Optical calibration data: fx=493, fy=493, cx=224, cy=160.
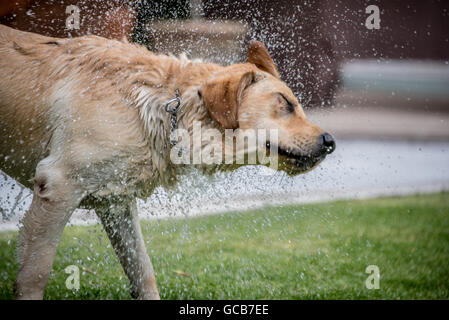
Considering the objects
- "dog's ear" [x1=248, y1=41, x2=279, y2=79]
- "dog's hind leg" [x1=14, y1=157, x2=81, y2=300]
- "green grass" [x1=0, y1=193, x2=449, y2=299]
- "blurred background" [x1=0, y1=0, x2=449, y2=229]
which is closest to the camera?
"dog's hind leg" [x1=14, y1=157, x2=81, y2=300]

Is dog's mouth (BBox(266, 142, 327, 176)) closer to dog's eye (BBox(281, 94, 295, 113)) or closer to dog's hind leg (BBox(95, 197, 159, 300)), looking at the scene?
dog's eye (BBox(281, 94, 295, 113))

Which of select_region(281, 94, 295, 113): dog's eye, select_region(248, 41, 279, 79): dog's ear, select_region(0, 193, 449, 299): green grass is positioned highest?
select_region(248, 41, 279, 79): dog's ear

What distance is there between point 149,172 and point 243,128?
607 mm

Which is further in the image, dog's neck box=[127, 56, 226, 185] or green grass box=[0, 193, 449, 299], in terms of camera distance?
green grass box=[0, 193, 449, 299]

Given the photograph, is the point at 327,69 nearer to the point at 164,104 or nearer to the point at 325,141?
the point at 325,141

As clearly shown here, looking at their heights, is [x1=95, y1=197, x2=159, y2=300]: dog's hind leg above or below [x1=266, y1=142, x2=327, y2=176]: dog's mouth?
below

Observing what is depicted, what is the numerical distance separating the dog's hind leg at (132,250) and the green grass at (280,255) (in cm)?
14

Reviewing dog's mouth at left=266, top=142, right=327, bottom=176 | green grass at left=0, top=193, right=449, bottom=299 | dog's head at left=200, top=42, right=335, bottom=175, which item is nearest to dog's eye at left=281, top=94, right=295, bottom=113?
dog's head at left=200, top=42, right=335, bottom=175

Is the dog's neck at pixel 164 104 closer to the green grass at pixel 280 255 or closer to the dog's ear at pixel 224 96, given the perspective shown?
the dog's ear at pixel 224 96

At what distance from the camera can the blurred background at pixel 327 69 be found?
448 centimetres

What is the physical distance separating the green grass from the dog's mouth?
124 centimetres

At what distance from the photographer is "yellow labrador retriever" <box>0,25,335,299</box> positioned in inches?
110

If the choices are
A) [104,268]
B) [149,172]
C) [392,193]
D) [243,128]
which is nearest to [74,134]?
[149,172]
